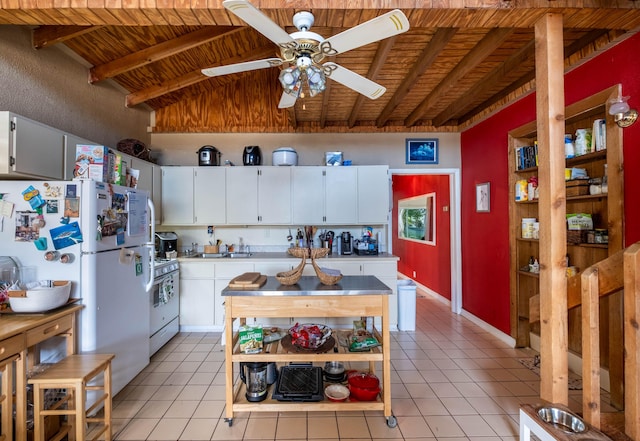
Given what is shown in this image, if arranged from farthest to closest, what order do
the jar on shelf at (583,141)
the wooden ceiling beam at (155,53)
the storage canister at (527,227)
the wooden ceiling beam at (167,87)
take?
the wooden ceiling beam at (167,87)
the storage canister at (527,227)
the wooden ceiling beam at (155,53)
the jar on shelf at (583,141)

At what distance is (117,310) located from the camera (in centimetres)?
229

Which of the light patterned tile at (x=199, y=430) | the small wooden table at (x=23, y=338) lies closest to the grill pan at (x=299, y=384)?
the light patterned tile at (x=199, y=430)

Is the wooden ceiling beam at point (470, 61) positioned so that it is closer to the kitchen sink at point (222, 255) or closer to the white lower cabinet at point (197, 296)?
the kitchen sink at point (222, 255)

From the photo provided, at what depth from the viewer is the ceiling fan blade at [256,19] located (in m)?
1.27

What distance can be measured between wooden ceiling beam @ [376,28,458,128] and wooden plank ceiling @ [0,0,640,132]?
10mm

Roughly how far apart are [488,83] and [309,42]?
235cm

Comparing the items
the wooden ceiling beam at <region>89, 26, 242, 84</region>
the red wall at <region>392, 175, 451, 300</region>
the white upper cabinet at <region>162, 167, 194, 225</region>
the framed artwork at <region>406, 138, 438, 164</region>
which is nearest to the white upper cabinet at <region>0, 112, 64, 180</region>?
the wooden ceiling beam at <region>89, 26, 242, 84</region>

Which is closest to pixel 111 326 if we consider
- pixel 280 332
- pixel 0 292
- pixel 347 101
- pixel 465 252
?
pixel 0 292

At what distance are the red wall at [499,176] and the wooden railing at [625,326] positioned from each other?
84cm

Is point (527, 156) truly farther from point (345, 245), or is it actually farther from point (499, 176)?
point (345, 245)

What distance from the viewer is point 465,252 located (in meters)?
4.36

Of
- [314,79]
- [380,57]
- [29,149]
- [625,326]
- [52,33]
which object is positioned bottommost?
[625,326]

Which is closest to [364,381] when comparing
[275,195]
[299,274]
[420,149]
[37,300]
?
[299,274]

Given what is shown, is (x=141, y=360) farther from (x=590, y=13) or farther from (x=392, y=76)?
(x=590, y=13)
